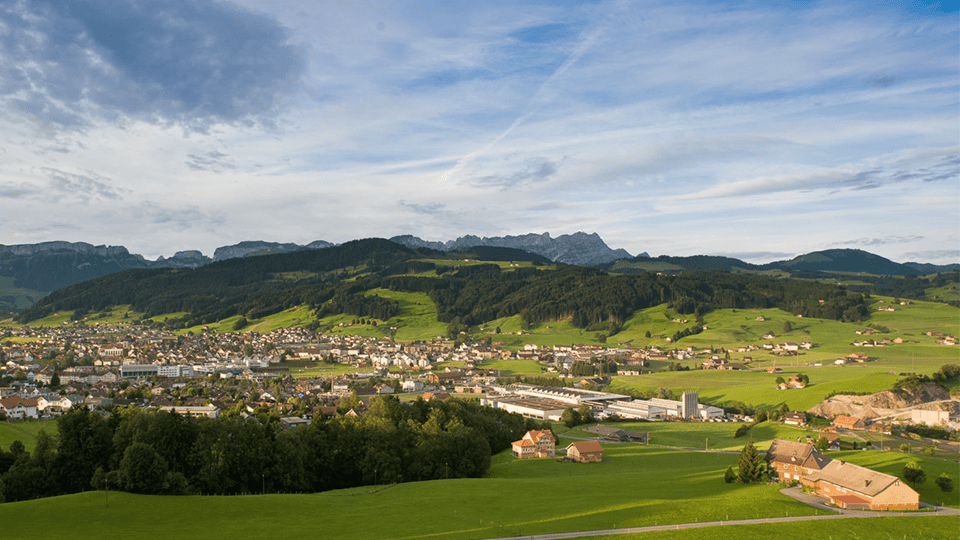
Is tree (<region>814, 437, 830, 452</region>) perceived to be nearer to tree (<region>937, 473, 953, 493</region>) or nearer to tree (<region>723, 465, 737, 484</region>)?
tree (<region>937, 473, 953, 493</region>)

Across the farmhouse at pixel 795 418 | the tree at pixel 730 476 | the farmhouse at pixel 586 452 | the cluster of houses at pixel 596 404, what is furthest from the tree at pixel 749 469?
the cluster of houses at pixel 596 404

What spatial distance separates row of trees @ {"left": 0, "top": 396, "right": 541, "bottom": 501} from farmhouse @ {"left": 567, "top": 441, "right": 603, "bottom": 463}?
1055 cm

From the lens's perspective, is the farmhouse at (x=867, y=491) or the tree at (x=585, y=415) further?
the tree at (x=585, y=415)

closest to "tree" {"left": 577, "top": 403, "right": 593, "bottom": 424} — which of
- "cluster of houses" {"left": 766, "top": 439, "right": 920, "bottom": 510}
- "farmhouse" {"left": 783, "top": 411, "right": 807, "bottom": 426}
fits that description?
"farmhouse" {"left": 783, "top": 411, "right": 807, "bottom": 426}

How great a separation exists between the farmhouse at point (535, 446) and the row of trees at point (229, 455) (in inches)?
353

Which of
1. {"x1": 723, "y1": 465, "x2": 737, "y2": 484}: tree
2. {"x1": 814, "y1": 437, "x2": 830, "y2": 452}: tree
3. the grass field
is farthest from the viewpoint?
{"x1": 814, "y1": 437, "x2": 830, "y2": 452}: tree

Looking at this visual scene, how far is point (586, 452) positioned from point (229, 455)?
31284 millimetres

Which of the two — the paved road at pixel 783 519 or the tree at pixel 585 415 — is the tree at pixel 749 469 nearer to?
the paved road at pixel 783 519

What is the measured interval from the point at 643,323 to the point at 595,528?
17121cm

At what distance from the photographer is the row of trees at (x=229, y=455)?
36.4m

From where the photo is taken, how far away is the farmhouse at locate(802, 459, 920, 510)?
33531 mm

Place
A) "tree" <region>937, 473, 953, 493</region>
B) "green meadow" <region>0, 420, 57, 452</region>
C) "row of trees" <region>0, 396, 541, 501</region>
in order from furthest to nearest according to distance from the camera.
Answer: "green meadow" <region>0, 420, 57, 452</region> < "tree" <region>937, 473, 953, 493</region> < "row of trees" <region>0, 396, 541, 501</region>

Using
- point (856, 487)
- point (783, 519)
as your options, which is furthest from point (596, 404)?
point (783, 519)

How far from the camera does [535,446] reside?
59500mm
